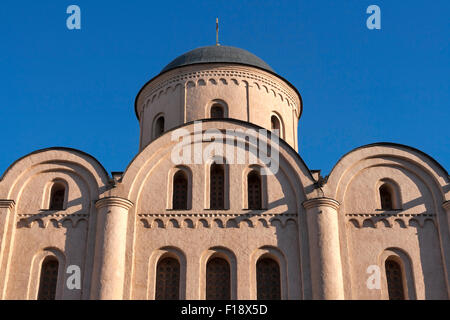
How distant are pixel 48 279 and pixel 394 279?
9583 mm

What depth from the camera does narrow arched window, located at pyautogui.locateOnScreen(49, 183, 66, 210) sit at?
63.2ft

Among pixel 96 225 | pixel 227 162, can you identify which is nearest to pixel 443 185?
pixel 227 162

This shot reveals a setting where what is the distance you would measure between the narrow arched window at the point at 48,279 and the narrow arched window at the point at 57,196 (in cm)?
168

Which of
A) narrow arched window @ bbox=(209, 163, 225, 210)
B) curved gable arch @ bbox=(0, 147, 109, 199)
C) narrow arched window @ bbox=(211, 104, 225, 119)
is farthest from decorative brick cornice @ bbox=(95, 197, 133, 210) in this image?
narrow arched window @ bbox=(211, 104, 225, 119)

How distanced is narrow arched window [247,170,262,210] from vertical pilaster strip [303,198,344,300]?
4.85 feet

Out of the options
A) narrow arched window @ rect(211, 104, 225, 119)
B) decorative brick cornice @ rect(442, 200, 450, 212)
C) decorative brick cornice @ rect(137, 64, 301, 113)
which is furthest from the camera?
decorative brick cornice @ rect(137, 64, 301, 113)

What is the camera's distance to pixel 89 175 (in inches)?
763

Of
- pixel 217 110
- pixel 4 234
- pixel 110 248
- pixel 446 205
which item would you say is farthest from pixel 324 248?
pixel 4 234

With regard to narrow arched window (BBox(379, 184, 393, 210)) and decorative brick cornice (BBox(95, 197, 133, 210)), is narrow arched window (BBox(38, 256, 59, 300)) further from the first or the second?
narrow arched window (BBox(379, 184, 393, 210))

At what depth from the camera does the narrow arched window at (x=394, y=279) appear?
18.1 m

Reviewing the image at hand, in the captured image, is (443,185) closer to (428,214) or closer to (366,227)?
(428,214)

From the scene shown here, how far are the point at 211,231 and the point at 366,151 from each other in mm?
Answer: 5346

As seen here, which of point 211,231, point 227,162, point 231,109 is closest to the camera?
point 211,231

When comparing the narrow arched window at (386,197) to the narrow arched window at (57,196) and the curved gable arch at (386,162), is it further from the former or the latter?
the narrow arched window at (57,196)
